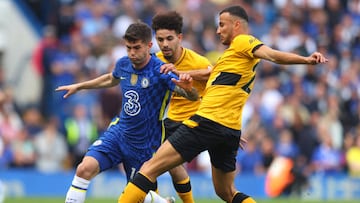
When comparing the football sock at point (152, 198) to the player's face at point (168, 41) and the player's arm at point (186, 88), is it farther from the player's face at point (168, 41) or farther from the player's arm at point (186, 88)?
the player's face at point (168, 41)

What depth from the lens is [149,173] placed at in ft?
36.4

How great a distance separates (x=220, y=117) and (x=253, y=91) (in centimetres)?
1128

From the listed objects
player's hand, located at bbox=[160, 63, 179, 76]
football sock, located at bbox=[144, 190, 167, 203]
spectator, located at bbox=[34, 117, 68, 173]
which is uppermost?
player's hand, located at bbox=[160, 63, 179, 76]

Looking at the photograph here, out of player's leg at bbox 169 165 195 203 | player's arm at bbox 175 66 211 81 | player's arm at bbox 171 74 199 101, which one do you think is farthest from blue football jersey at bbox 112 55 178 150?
player's leg at bbox 169 165 195 203

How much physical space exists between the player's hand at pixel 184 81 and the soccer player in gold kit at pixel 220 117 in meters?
0.24

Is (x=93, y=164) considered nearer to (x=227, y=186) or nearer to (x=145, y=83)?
(x=145, y=83)

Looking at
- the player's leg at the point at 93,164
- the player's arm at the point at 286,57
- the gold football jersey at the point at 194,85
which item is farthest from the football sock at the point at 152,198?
the player's arm at the point at 286,57

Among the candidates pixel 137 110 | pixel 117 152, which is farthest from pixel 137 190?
pixel 137 110

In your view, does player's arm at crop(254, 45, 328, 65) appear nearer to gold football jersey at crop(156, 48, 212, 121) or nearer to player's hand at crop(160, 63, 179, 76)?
player's hand at crop(160, 63, 179, 76)

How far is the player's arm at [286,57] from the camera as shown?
10469 millimetres

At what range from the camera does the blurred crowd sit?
2100 cm

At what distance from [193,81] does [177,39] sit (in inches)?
22.8

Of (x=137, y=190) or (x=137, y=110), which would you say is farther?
(x=137, y=110)

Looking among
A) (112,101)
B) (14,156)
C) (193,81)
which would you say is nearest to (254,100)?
(112,101)
